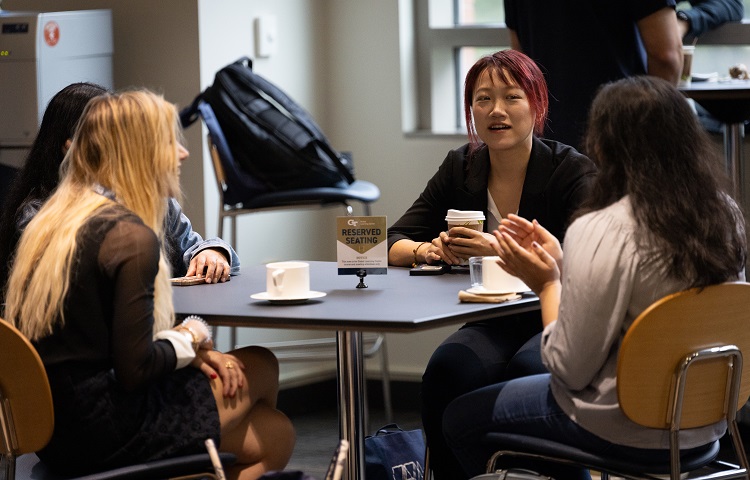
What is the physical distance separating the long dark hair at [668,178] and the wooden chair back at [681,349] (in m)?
0.05

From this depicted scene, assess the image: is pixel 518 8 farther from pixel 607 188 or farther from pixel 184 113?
pixel 607 188

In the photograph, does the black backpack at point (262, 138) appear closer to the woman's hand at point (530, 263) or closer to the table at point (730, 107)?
the table at point (730, 107)

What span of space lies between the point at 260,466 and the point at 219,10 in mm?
2379

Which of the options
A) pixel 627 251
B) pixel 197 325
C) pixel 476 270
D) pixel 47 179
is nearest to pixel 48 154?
pixel 47 179

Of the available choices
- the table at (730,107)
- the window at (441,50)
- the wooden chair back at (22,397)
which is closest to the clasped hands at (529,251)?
the wooden chair back at (22,397)

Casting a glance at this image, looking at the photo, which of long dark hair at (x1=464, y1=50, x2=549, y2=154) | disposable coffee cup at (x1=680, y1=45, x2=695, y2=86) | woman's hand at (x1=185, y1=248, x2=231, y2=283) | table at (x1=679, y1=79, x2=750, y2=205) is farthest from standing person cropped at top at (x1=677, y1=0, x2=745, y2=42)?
woman's hand at (x1=185, y1=248, x2=231, y2=283)

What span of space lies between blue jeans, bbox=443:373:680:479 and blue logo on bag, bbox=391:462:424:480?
1.14 feet

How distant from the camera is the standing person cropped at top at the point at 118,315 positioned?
206 cm

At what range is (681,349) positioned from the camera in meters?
2.03

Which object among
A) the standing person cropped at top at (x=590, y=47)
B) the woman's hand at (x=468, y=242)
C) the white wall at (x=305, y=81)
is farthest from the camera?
the white wall at (x=305, y=81)

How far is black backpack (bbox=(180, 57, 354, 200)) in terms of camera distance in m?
4.02

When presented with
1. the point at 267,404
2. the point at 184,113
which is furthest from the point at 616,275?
the point at 184,113

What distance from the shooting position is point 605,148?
6.98 ft

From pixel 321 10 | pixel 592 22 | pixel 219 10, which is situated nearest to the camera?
pixel 592 22
